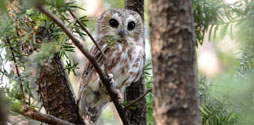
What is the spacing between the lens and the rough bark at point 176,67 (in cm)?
74

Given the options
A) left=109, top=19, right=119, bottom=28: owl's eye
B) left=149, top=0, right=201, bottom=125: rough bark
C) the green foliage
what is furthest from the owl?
left=149, top=0, right=201, bottom=125: rough bark

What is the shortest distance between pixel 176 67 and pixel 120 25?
66.8 inches

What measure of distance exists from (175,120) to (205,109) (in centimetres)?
72

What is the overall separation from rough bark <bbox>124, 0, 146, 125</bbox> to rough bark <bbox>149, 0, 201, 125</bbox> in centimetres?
91

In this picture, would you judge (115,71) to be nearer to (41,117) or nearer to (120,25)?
(120,25)

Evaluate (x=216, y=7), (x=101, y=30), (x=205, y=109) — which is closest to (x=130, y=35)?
(x=101, y=30)

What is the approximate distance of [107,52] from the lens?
211cm

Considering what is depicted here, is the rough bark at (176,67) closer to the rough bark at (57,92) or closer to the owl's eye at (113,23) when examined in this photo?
the rough bark at (57,92)

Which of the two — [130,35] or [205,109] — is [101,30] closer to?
[130,35]

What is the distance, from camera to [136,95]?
1.86 metres

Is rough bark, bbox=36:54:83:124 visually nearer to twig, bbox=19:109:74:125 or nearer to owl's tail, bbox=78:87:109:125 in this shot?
twig, bbox=19:109:74:125

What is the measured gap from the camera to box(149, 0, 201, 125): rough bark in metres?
0.74

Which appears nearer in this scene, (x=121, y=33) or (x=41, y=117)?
(x=41, y=117)

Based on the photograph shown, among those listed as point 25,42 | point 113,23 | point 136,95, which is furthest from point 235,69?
point 113,23
